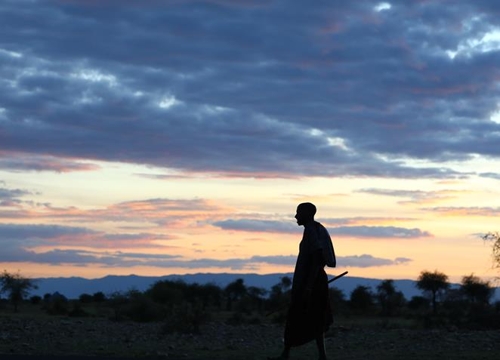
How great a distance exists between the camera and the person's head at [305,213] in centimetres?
1510

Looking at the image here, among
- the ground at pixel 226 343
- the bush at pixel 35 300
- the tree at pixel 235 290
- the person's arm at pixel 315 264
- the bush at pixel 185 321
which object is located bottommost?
the ground at pixel 226 343

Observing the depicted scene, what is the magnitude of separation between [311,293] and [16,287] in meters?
42.9

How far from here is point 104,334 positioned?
23.2m

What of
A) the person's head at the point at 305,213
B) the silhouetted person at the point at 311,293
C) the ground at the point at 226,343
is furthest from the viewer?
the ground at the point at 226,343

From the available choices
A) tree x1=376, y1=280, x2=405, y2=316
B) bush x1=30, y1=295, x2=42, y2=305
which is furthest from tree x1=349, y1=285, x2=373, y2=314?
bush x1=30, y1=295, x2=42, y2=305

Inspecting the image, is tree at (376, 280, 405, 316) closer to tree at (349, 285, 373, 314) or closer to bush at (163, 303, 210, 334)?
tree at (349, 285, 373, 314)

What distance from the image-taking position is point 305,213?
15.1m

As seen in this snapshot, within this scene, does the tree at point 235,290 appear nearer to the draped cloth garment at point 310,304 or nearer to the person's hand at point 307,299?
the draped cloth garment at point 310,304

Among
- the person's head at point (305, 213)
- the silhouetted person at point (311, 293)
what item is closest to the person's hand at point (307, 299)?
the silhouetted person at point (311, 293)

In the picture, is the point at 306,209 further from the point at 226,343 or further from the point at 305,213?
the point at 226,343

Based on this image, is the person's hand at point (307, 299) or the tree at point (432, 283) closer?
the person's hand at point (307, 299)

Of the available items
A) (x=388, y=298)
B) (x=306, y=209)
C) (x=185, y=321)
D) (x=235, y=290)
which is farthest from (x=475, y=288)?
(x=306, y=209)

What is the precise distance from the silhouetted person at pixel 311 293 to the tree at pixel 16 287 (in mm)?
Answer: 41416

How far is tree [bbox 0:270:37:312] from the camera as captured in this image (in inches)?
2168
